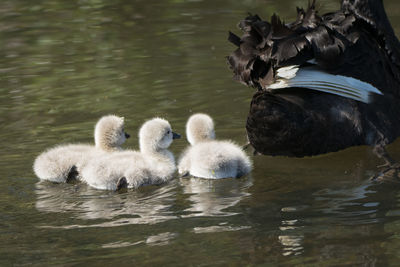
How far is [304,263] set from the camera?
361cm

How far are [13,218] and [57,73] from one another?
13.3ft

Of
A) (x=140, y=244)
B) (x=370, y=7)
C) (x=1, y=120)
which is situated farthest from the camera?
(x=1, y=120)

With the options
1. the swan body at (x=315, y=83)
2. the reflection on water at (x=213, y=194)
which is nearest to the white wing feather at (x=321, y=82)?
the swan body at (x=315, y=83)

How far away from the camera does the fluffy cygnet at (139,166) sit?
4977 millimetres

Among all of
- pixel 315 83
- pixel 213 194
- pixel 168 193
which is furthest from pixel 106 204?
pixel 315 83

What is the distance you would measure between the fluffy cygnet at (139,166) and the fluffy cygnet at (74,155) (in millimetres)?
186

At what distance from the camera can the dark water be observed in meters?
3.83

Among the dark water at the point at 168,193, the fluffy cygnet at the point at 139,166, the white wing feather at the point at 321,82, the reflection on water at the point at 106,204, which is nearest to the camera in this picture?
the dark water at the point at 168,193

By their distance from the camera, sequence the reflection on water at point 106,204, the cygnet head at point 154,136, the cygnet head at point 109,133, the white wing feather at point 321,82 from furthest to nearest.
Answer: the cygnet head at point 109,133 → the cygnet head at point 154,136 → the white wing feather at point 321,82 → the reflection on water at point 106,204

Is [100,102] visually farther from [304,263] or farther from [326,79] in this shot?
[304,263]

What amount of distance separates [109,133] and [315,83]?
1486 millimetres

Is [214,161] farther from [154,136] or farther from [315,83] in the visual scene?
[315,83]

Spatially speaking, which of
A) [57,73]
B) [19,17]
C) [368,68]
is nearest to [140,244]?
[368,68]

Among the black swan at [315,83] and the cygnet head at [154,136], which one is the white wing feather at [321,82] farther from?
the cygnet head at [154,136]
